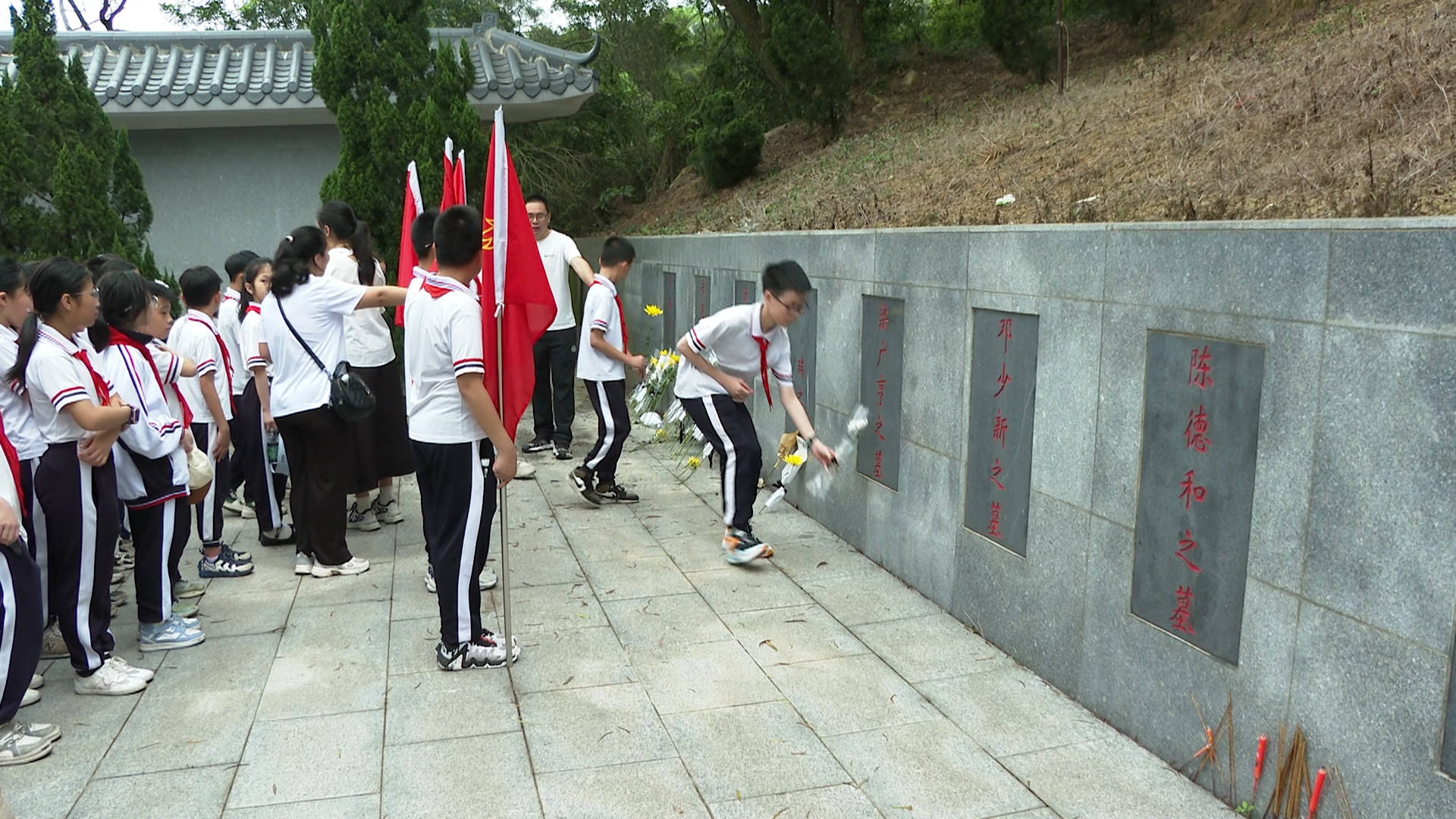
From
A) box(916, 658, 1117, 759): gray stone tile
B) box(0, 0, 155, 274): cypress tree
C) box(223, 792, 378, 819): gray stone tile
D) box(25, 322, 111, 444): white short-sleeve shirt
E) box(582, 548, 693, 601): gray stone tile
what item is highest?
box(0, 0, 155, 274): cypress tree

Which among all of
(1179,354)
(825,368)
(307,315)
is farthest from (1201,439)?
(307,315)

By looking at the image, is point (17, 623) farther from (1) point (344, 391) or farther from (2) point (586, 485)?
(2) point (586, 485)

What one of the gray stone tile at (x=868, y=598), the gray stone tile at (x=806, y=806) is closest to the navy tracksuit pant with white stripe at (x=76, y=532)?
the gray stone tile at (x=806, y=806)

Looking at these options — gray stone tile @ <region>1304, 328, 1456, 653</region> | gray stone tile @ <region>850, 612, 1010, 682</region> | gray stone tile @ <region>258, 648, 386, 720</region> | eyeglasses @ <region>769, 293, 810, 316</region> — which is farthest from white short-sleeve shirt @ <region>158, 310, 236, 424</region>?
gray stone tile @ <region>1304, 328, 1456, 653</region>

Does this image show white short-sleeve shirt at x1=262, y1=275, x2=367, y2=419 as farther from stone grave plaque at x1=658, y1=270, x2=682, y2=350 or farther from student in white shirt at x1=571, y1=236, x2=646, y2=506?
stone grave plaque at x1=658, y1=270, x2=682, y2=350

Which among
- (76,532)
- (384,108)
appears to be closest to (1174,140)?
(76,532)

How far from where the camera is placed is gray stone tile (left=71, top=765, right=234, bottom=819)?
327 centimetres

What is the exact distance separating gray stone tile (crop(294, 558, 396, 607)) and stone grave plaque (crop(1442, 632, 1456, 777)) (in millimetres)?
4290

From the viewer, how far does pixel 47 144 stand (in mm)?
7281

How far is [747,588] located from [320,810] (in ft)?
8.26

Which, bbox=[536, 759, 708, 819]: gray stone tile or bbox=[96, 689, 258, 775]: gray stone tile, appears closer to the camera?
bbox=[536, 759, 708, 819]: gray stone tile

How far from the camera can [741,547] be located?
18.6 feet

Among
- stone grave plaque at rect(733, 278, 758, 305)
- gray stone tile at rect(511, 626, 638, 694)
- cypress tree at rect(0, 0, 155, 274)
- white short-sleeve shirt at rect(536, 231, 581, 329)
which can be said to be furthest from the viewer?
white short-sleeve shirt at rect(536, 231, 581, 329)

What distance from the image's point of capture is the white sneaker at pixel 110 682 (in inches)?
161
